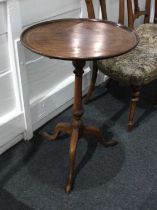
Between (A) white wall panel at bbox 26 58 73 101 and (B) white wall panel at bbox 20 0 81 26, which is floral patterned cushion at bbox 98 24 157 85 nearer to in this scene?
(A) white wall panel at bbox 26 58 73 101

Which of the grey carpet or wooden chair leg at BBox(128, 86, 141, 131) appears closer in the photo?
the grey carpet

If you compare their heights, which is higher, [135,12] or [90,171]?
[135,12]

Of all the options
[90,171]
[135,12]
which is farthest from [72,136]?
[135,12]

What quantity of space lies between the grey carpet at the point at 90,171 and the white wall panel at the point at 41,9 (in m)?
0.69

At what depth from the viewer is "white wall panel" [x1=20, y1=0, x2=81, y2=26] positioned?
1.47 m

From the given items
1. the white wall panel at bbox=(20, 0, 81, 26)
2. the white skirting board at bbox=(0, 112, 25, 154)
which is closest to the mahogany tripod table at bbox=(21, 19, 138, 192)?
the white wall panel at bbox=(20, 0, 81, 26)

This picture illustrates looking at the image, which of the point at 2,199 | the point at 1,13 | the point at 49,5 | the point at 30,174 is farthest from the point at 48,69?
the point at 2,199

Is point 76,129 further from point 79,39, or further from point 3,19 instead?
point 3,19

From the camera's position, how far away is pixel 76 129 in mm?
1548

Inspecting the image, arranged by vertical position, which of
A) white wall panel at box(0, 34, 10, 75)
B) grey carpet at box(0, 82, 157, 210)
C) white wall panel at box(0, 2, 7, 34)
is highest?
white wall panel at box(0, 2, 7, 34)

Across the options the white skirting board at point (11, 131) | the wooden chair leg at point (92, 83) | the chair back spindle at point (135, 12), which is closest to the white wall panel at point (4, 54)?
the white skirting board at point (11, 131)

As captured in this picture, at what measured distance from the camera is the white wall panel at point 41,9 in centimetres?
147

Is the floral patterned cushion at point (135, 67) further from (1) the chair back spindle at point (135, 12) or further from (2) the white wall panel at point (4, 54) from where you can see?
(2) the white wall panel at point (4, 54)

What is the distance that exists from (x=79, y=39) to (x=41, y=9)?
15.5 inches
